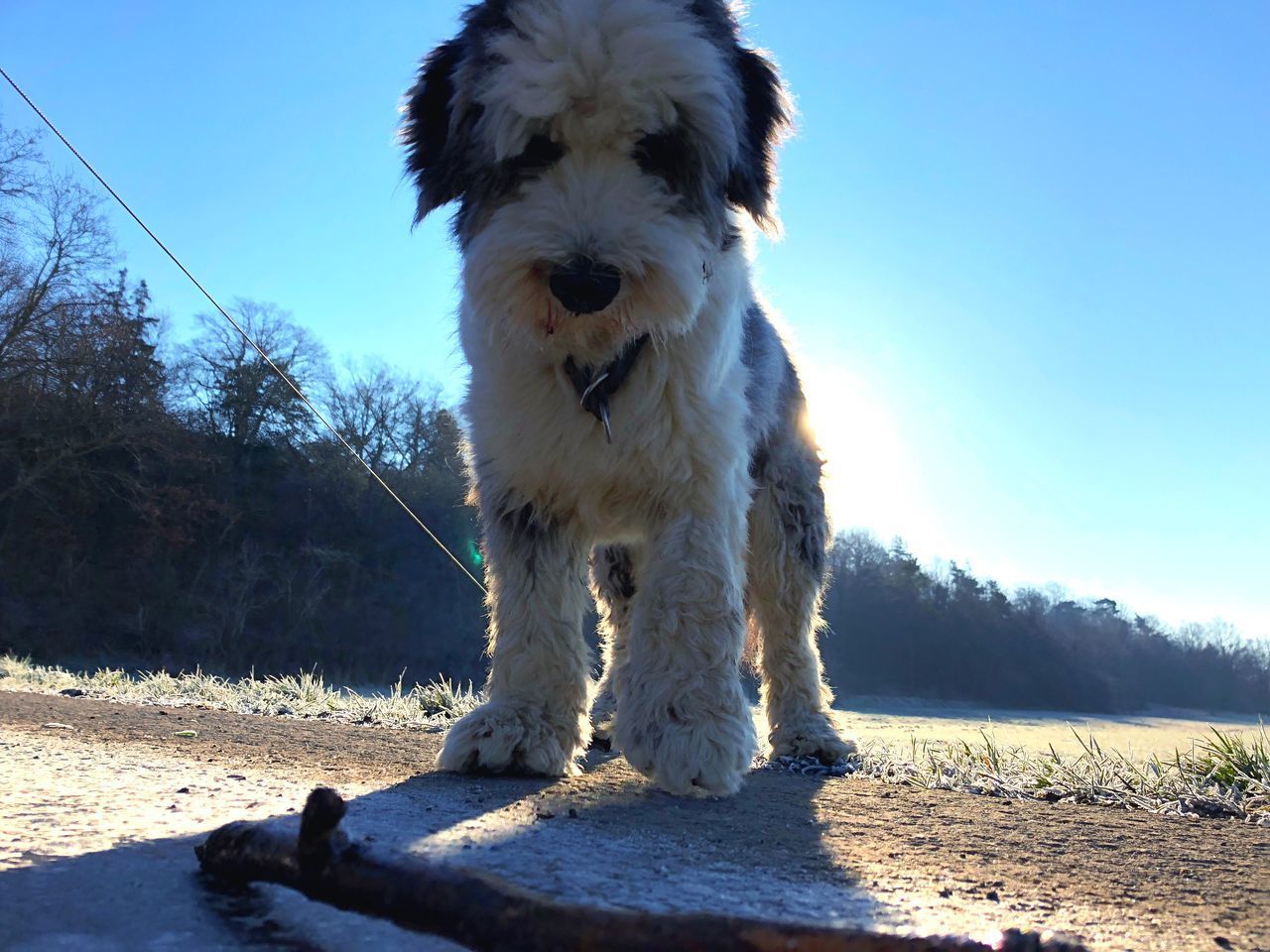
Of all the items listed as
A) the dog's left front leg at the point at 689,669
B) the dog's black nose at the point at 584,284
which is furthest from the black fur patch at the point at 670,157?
the dog's left front leg at the point at 689,669

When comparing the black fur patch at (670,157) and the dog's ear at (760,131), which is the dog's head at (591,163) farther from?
the dog's ear at (760,131)

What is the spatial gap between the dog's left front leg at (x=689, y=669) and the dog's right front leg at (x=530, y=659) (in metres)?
0.28

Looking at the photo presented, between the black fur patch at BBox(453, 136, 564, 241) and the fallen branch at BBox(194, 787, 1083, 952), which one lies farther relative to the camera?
the black fur patch at BBox(453, 136, 564, 241)

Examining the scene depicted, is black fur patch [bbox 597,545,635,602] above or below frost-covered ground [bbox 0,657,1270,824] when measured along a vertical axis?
above

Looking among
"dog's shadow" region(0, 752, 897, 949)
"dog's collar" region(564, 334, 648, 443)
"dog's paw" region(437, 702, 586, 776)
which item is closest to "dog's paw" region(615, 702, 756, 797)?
"dog's shadow" region(0, 752, 897, 949)

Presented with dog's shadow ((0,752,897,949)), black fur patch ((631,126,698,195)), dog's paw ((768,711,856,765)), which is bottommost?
dog's shadow ((0,752,897,949))

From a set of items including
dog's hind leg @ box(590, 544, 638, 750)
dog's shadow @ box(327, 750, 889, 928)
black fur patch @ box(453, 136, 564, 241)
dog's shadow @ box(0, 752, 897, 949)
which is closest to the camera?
dog's shadow @ box(0, 752, 897, 949)

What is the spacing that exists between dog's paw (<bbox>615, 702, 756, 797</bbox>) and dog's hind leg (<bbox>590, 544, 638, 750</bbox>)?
1.94 metres

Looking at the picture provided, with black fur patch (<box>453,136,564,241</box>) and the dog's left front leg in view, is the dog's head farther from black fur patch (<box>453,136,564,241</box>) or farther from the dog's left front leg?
the dog's left front leg

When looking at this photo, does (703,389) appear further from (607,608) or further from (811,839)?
(607,608)

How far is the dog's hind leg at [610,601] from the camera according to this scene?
518 centimetres

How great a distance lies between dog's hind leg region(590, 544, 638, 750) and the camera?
5.18m

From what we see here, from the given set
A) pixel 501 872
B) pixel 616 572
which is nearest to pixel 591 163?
pixel 501 872

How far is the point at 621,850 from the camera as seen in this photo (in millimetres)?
1947
